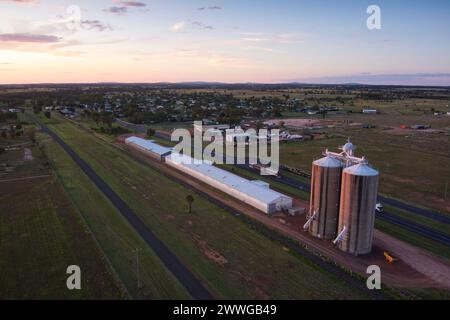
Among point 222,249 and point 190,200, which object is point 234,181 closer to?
point 190,200

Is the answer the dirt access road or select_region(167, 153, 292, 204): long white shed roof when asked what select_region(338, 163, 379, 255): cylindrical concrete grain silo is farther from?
select_region(167, 153, 292, 204): long white shed roof

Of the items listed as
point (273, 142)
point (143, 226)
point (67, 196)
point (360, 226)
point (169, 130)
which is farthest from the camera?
point (169, 130)

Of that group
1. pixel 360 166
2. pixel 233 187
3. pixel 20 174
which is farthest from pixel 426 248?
pixel 20 174

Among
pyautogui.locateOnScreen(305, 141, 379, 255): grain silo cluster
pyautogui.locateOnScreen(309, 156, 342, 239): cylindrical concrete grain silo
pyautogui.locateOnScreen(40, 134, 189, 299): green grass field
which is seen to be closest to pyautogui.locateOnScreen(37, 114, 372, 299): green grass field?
pyautogui.locateOnScreen(40, 134, 189, 299): green grass field

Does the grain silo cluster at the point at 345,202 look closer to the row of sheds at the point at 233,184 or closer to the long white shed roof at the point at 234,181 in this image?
the row of sheds at the point at 233,184
